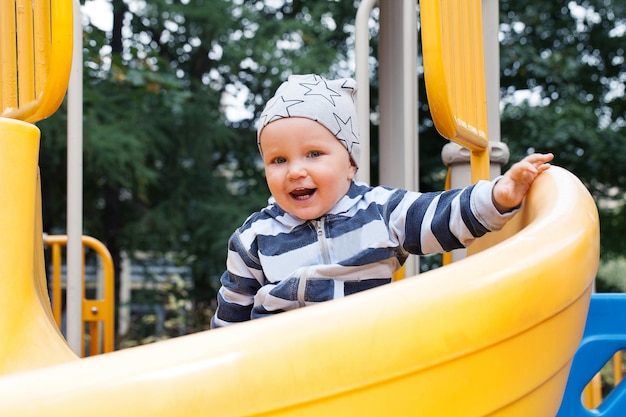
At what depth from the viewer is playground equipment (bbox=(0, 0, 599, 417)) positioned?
515mm

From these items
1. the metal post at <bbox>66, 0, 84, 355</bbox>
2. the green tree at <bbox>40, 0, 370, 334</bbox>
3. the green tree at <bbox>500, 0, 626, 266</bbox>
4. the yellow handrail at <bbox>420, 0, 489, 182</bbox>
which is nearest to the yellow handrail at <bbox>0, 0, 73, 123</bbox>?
the metal post at <bbox>66, 0, 84, 355</bbox>

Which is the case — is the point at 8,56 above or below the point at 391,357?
above

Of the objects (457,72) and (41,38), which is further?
(41,38)

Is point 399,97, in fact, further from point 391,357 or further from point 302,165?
point 391,357

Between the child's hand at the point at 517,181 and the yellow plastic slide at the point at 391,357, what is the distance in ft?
0.46

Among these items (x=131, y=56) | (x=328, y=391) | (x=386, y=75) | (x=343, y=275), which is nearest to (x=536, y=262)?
(x=328, y=391)

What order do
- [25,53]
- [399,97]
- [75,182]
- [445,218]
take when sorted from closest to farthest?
[445,218]
[25,53]
[75,182]
[399,97]

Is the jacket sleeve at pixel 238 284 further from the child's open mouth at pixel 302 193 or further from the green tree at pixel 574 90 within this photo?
the green tree at pixel 574 90

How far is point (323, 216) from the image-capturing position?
3.58ft

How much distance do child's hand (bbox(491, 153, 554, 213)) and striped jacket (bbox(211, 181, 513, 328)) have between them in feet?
0.22

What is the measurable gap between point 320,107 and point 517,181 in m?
0.32

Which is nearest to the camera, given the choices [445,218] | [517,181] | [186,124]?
[517,181]

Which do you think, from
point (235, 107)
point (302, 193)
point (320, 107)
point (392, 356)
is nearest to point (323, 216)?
point (302, 193)

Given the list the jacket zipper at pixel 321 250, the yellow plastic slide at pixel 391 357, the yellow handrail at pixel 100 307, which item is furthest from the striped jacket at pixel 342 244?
the yellow handrail at pixel 100 307
